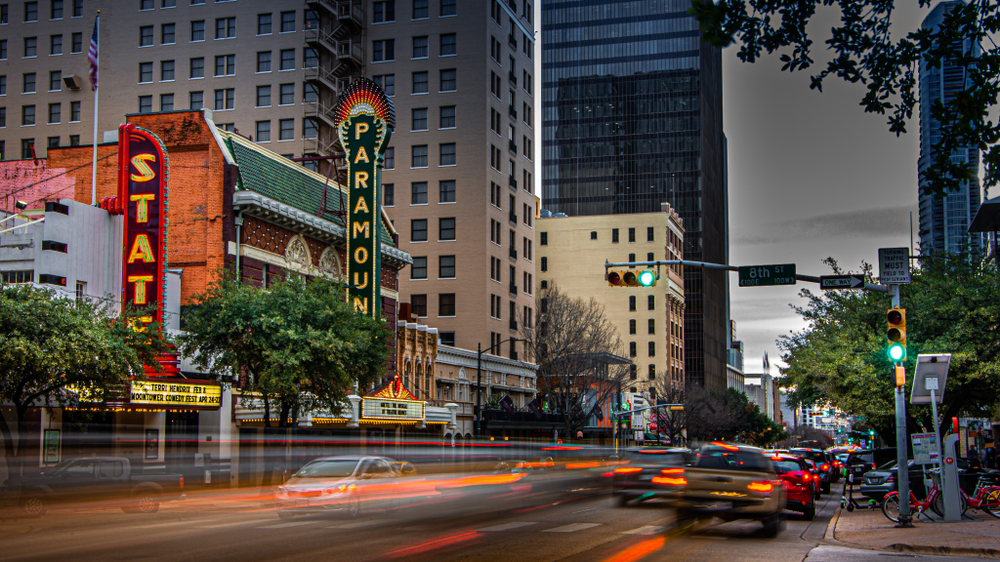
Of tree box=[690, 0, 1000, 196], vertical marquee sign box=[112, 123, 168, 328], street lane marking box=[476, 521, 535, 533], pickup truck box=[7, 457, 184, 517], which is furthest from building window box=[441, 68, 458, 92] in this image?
tree box=[690, 0, 1000, 196]

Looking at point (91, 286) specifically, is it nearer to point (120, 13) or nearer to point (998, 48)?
point (998, 48)

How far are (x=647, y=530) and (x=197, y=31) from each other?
6151 centimetres

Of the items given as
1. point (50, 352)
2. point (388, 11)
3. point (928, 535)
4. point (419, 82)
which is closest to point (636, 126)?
point (388, 11)

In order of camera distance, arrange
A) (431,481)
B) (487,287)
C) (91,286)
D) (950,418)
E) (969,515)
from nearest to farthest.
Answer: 1. (969,515)
2. (431,481)
3. (91,286)
4. (950,418)
5. (487,287)

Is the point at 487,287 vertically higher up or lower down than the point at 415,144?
lower down

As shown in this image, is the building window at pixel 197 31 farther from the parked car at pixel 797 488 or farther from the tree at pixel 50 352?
the parked car at pixel 797 488

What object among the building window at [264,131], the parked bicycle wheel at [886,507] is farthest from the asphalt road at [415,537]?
the building window at [264,131]

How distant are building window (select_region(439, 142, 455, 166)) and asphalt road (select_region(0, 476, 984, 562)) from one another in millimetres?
46605

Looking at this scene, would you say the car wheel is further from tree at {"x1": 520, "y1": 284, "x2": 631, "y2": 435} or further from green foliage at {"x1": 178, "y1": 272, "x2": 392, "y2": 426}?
tree at {"x1": 520, "y1": 284, "x2": 631, "y2": 435}

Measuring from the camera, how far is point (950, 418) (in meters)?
34.3

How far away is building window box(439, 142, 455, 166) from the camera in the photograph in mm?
69312

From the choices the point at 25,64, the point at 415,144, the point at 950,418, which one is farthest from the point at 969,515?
the point at 25,64

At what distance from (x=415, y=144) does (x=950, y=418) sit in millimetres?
45636

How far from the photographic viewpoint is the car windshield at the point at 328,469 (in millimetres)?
20797
